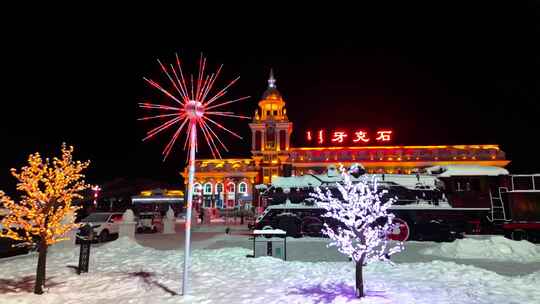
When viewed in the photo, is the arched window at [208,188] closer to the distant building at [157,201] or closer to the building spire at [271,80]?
the distant building at [157,201]

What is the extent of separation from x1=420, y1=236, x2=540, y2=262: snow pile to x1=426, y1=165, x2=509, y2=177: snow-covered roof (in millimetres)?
6523

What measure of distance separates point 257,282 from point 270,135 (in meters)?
61.1

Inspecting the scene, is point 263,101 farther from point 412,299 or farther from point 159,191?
point 412,299

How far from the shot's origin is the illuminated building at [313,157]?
6328 centimetres

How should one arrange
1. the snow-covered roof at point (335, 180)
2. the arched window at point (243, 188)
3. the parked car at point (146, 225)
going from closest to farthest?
1. the snow-covered roof at point (335, 180)
2. the parked car at point (146, 225)
3. the arched window at point (243, 188)

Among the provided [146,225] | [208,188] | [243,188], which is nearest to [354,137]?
[243,188]

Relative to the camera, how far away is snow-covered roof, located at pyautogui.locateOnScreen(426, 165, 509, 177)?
19672 millimetres

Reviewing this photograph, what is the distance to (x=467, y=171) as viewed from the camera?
2028 centimetres

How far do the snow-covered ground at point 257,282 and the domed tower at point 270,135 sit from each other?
52969mm

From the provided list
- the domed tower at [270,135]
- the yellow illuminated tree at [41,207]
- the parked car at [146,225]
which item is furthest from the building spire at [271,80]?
the yellow illuminated tree at [41,207]

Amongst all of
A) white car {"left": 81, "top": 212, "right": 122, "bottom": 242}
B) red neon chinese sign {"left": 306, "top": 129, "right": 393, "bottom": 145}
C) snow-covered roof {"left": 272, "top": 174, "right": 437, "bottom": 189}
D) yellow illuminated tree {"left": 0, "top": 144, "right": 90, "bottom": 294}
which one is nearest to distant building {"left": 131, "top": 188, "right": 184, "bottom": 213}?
red neon chinese sign {"left": 306, "top": 129, "right": 393, "bottom": 145}

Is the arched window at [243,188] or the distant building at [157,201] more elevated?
the arched window at [243,188]

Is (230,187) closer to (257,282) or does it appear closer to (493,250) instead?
(493,250)

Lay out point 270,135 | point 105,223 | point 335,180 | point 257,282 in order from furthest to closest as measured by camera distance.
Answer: point 270,135, point 105,223, point 335,180, point 257,282
